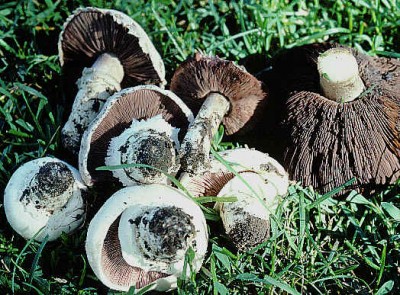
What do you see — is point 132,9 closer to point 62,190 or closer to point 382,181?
point 62,190

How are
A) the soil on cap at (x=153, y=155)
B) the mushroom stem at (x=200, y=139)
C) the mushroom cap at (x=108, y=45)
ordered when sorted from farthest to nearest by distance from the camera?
the mushroom cap at (x=108, y=45) → the mushroom stem at (x=200, y=139) → the soil on cap at (x=153, y=155)

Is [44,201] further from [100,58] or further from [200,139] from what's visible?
[100,58]

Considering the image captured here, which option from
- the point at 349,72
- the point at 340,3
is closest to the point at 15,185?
the point at 349,72

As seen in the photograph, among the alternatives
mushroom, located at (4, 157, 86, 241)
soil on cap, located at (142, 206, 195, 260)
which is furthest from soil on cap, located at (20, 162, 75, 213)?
soil on cap, located at (142, 206, 195, 260)

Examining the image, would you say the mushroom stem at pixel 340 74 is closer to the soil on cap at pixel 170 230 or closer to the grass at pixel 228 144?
the grass at pixel 228 144

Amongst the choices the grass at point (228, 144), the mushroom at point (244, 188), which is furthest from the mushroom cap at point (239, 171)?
the grass at point (228, 144)

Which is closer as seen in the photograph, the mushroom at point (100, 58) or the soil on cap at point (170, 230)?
the soil on cap at point (170, 230)

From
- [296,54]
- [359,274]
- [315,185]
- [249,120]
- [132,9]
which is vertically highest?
[132,9]
